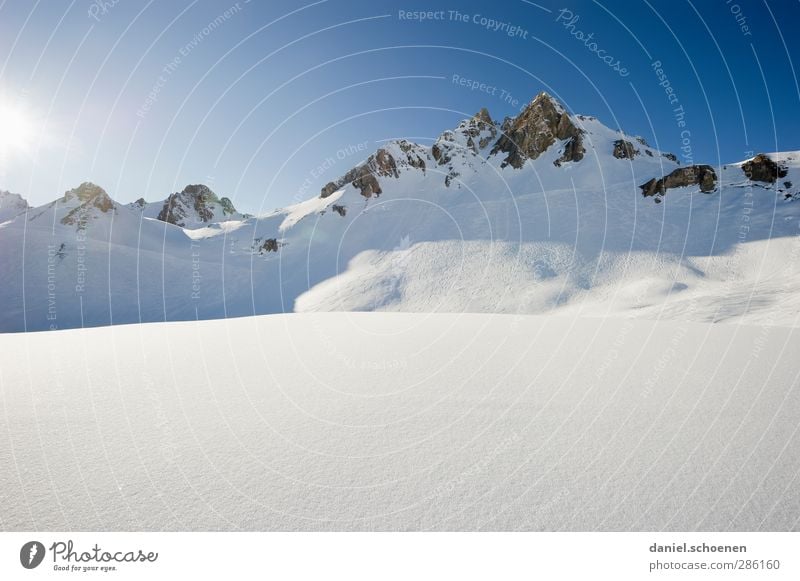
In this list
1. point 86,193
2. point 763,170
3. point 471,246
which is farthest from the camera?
point 86,193

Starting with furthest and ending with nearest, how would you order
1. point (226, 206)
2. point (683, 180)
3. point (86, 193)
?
point (226, 206) < point (86, 193) < point (683, 180)

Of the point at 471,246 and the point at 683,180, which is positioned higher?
the point at 683,180

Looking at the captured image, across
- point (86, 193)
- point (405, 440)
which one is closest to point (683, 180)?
point (405, 440)

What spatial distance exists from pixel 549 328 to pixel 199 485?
Result: 9.11m

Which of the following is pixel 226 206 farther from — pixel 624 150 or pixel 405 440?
pixel 405 440

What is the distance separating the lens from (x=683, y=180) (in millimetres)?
50875

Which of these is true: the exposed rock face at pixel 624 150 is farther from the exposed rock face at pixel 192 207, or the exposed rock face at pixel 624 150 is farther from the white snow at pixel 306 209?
the exposed rock face at pixel 192 207

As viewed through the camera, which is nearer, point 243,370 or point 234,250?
point 243,370

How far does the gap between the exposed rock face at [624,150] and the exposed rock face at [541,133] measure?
24.2 feet

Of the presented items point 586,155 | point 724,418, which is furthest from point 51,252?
point 586,155

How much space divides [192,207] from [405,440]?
Result: 14209 centimetres

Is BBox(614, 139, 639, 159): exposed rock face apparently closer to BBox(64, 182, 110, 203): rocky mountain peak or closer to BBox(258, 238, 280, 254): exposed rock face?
BBox(258, 238, 280, 254): exposed rock face
